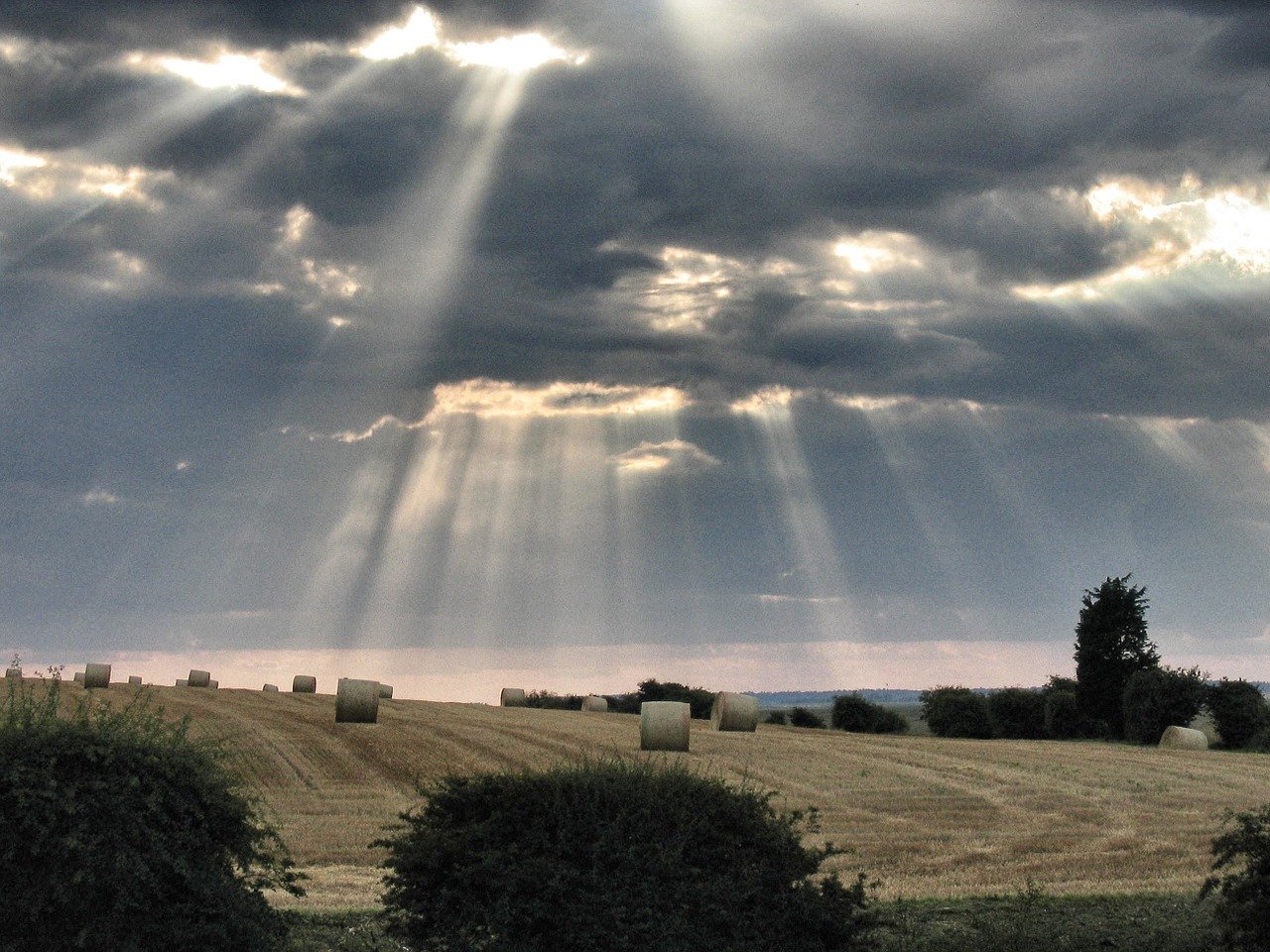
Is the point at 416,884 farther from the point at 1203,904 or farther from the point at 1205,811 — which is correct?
the point at 1205,811

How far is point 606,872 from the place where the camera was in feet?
33.0

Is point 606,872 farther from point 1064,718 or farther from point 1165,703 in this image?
point 1064,718

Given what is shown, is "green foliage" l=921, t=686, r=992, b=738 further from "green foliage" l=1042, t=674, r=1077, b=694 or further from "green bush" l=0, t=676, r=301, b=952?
"green bush" l=0, t=676, r=301, b=952

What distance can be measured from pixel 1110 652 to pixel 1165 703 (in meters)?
8.07

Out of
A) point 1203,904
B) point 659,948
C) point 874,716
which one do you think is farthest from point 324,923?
point 874,716

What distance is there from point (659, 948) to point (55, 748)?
15.7ft

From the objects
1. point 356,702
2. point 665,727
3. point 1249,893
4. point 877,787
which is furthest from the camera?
point 356,702

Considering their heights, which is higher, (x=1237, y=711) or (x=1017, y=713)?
(x=1237, y=711)

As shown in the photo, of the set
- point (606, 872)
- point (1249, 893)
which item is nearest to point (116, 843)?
point (606, 872)

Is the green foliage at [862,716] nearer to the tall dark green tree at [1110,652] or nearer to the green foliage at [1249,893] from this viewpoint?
the tall dark green tree at [1110,652]


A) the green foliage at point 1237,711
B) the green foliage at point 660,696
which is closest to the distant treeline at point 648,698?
the green foliage at point 660,696

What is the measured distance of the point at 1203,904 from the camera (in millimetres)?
16172

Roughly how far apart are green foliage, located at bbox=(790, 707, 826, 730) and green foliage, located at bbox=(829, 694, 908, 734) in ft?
2.99

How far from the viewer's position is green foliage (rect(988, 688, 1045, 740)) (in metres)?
68.4
